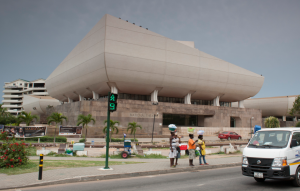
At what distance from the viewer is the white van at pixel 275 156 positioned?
7.67 m

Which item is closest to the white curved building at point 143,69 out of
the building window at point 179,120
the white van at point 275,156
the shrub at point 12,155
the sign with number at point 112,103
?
the building window at point 179,120

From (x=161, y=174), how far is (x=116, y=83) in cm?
3387

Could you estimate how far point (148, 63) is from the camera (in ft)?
141

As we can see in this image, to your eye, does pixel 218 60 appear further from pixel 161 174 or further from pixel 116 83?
pixel 161 174

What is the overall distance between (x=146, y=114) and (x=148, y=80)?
238 inches

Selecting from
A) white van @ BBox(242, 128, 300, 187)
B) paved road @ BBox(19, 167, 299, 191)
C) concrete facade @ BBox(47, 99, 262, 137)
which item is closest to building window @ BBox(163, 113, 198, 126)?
concrete facade @ BBox(47, 99, 262, 137)

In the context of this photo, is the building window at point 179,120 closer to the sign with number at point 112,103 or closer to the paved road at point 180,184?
the sign with number at point 112,103

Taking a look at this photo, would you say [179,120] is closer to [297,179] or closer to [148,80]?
[148,80]

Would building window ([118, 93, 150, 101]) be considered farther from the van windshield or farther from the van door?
the van door

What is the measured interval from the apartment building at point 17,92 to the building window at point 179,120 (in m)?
78.6

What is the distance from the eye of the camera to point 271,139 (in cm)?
866

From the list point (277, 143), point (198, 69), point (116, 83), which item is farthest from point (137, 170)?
point (198, 69)

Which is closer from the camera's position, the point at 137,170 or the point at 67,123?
the point at 137,170

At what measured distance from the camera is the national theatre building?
4094 centimetres
